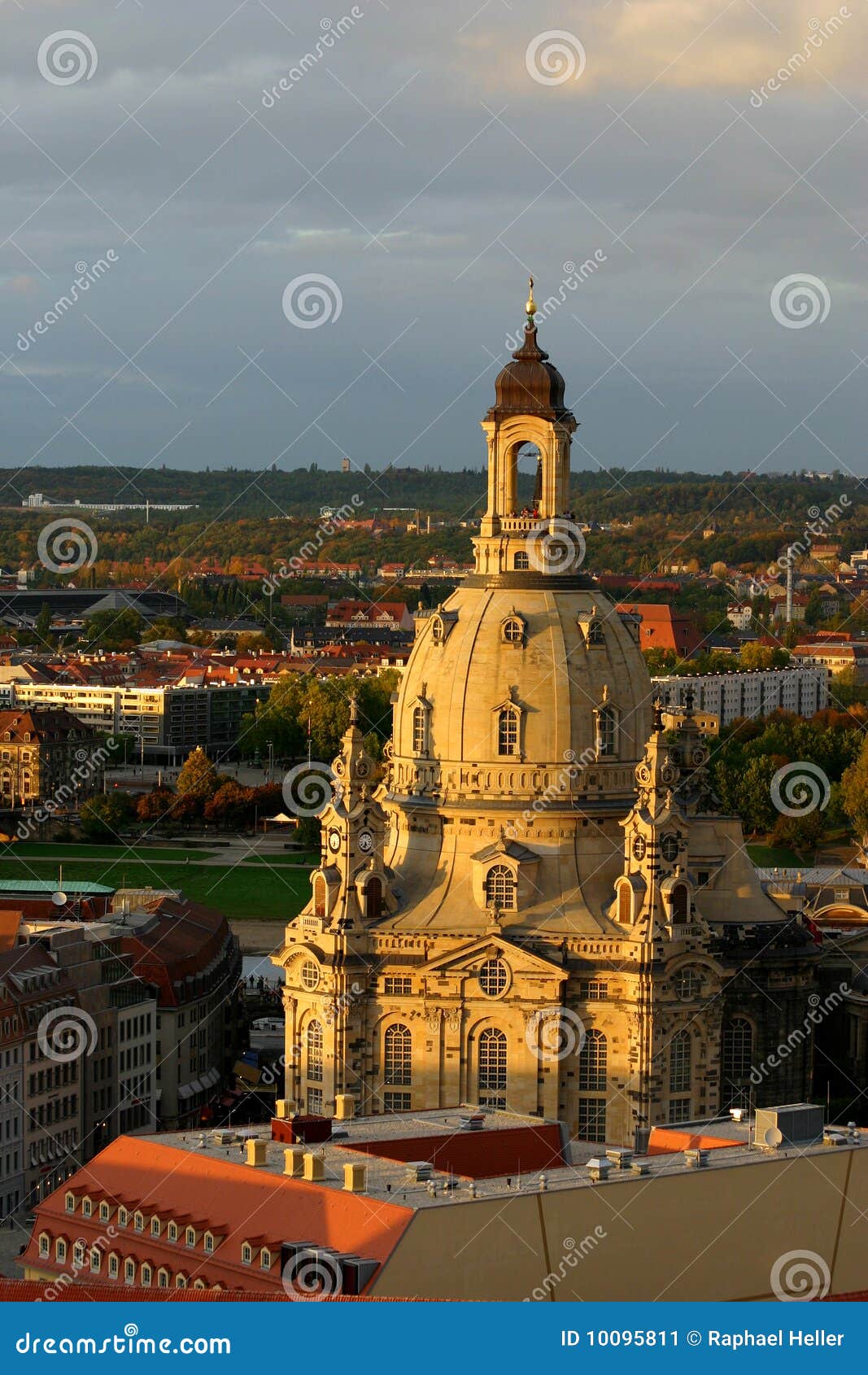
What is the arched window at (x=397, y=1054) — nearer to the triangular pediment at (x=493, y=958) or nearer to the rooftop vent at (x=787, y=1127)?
the triangular pediment at (x=493, y=958)

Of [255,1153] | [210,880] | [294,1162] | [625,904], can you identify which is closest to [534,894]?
[625,904]

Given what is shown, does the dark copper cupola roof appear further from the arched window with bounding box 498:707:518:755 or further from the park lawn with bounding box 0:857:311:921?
the park lawn with bounding box 0:857:311:921

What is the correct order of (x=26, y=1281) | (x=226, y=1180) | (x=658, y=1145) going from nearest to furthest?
(x=26, y=1281) → (x=226, y=1180) → (x=658, y=1145)

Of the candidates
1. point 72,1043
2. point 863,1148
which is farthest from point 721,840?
point 863,1148

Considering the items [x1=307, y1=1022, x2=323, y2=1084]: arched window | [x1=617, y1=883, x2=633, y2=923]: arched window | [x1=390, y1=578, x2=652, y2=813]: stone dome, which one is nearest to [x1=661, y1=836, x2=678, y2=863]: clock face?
[x1=617, y1=883, x2=633, y2=923]: arched window

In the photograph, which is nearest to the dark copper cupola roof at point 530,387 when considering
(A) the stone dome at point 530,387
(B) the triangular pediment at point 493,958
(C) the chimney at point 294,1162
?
(A) the stone dome at point 530,387

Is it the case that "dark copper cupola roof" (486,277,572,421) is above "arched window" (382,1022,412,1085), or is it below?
above

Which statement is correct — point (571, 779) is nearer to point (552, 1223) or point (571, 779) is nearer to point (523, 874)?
point (523, 874)
